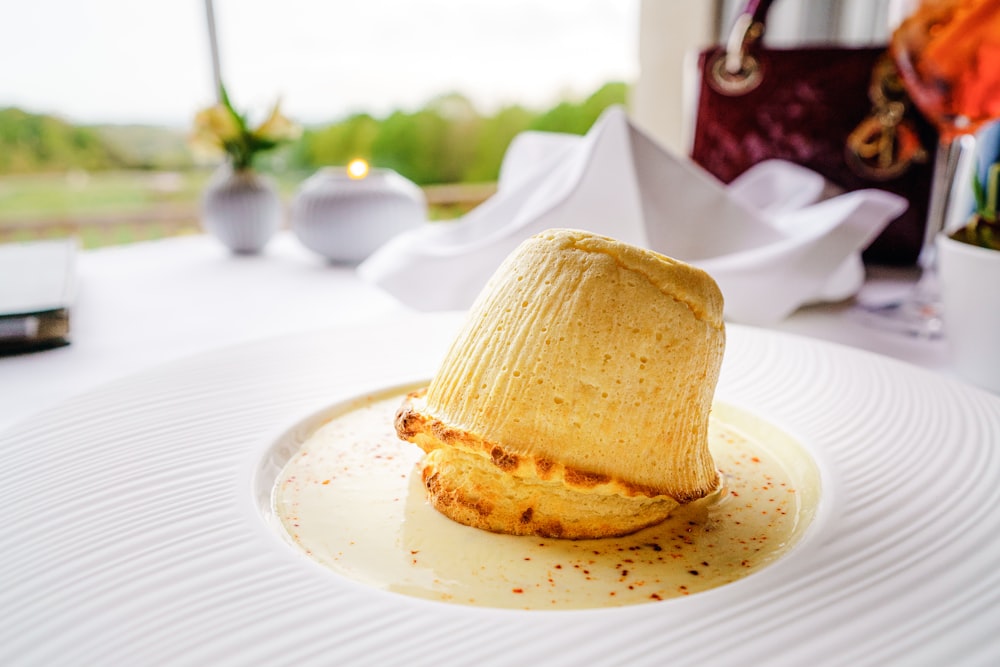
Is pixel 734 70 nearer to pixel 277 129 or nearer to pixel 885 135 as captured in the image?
pixel 885 135

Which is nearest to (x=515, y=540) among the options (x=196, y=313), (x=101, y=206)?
(x=196, y=313)

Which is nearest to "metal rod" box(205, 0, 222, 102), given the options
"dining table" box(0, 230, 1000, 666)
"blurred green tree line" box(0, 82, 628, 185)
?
"blurred green tree line" box(0, 82, 628, 185)

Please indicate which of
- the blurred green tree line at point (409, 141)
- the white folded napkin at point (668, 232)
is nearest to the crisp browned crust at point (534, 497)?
the white folded napkin at point (668, 232)

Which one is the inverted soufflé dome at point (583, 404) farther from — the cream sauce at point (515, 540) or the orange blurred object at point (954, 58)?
the orange blurred object at point (954, 58)

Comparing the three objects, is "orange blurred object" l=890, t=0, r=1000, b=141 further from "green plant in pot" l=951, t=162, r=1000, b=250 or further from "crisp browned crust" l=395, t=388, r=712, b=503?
"crisp browned crust" l=395, t=388, r=712, b=503

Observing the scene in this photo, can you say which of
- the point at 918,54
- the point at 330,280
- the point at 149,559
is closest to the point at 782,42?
the point at 918,54

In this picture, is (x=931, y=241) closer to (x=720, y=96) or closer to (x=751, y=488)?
(x=720, y=96)
